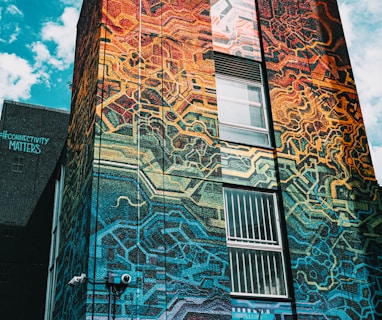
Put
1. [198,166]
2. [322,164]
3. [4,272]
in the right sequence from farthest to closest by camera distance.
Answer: [4,272], [322,164], [198,166]

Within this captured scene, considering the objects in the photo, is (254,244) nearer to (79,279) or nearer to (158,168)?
(158,168)

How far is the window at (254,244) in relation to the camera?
11.4 meters

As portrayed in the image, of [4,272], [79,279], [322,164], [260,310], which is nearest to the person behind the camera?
[79,279]

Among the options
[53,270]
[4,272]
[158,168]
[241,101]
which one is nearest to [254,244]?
[158,168]

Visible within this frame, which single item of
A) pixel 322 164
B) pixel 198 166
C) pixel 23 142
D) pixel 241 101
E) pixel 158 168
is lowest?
pixel 158 168

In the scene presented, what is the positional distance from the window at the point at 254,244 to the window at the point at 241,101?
149 centimetres

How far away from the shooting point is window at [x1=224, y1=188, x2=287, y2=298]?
11398 mm

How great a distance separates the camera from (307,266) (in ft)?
38.4

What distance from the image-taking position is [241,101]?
13.4 meters

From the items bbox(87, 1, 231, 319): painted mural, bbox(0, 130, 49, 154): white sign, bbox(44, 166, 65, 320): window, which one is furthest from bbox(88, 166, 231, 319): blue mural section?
bbox(0, 130, 49, 154): white sign

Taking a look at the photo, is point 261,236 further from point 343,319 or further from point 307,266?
point 343,319

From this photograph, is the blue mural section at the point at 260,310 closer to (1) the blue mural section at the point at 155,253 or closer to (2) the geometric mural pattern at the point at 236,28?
(1) the blue mural section at the point at 155,253

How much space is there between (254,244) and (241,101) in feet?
11.9

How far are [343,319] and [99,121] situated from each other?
256 inches
